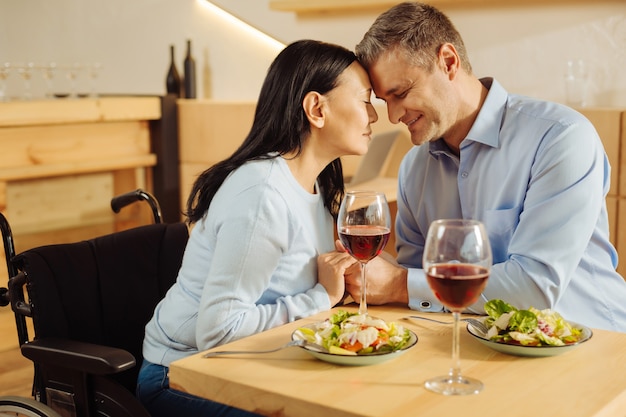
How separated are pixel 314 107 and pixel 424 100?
37cm

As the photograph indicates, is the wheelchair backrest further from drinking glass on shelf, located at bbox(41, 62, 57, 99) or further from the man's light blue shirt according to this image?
drinking glass on shelf, located at bbox(41, 62, 57, 99)

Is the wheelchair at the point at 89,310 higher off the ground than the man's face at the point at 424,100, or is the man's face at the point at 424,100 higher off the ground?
the man's face at the point at 424,100

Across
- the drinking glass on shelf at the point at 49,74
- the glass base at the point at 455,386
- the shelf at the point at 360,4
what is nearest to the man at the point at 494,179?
the glass base at the point at 455,386

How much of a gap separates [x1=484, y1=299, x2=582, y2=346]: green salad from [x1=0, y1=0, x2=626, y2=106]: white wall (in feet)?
9.12

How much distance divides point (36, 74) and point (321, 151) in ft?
16.8

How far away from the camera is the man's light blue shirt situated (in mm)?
1748

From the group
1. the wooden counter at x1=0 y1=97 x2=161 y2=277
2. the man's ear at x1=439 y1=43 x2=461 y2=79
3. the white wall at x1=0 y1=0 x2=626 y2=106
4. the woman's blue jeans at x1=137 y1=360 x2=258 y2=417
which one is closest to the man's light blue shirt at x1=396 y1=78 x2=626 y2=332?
the man's ear at x1=439 y1=43 x2=461 y2=79

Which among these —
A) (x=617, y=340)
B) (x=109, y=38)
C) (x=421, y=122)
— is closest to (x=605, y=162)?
(x=421, y=122)

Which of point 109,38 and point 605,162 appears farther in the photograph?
point 109,38

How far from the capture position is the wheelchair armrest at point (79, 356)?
1584 millimetres

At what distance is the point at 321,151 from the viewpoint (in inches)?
74.3

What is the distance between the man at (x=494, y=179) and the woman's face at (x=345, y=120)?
0.17 metres

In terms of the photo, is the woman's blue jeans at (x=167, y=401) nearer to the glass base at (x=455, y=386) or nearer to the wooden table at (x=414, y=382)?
the wooden table at (x=414, y=382)

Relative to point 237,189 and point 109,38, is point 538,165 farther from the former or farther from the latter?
point 109,38
